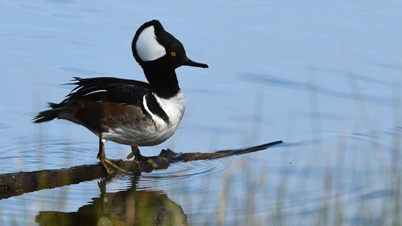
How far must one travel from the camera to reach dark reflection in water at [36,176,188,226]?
22.0 ft

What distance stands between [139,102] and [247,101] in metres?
2.78

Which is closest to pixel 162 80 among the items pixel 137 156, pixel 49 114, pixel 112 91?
pixel 112 91

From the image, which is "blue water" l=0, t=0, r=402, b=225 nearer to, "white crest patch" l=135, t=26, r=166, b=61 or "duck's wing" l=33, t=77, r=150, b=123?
"duck's wing" l=33, t=77, r=150, b=123

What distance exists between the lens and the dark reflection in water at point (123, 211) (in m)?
6.70

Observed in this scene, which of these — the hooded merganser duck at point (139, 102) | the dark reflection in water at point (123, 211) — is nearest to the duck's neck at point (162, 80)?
the hooded merganser duck at point (139, 102)

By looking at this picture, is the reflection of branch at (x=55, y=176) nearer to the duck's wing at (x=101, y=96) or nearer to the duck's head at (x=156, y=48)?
the duck's wing at (x=101, y=96)

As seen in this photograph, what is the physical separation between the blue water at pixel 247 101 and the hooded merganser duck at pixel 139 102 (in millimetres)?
416

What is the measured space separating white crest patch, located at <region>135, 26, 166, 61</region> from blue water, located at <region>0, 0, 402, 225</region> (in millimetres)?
1072

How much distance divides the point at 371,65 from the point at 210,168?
3732 mm

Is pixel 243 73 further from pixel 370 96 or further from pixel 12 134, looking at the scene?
pixel 12 134

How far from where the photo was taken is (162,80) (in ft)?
27.0

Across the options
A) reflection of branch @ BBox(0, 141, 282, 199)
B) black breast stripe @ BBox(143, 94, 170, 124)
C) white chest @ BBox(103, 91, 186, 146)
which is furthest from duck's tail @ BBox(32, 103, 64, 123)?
black breast stripe @ BBox(143, 94, 170, 124)

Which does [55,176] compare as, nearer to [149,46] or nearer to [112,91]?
[112,91]

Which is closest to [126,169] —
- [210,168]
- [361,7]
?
[210,168]
